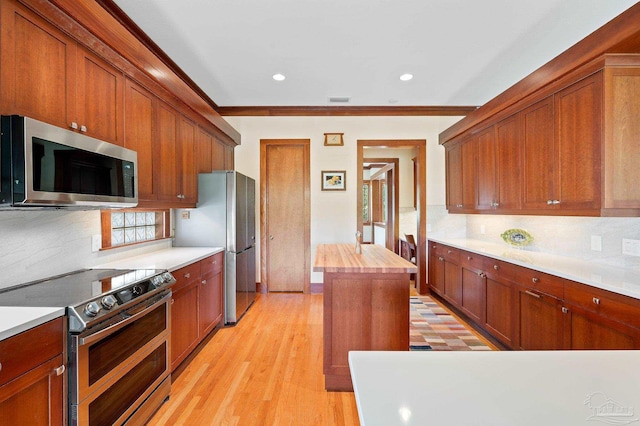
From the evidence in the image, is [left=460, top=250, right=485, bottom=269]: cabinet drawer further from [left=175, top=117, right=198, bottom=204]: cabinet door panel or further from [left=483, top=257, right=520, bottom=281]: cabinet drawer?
[left=175, top=117, right=198, bottom=204]: cabinet door panel

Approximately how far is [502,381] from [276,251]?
415cm

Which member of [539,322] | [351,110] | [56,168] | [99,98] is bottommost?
[539,322]

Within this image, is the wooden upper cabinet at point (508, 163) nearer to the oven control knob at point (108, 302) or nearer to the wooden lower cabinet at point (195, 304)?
the wooden lower cabinet at point (195, 304)

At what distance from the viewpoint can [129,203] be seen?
205 cm

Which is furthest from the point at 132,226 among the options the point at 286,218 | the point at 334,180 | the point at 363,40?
the point at 334,180

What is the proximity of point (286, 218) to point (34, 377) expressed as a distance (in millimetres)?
3614

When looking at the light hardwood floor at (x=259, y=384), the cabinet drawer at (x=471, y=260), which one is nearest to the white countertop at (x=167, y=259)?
the light hardwood floor at (x=259, y=384)

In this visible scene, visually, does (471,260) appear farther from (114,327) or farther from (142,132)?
(142,132)

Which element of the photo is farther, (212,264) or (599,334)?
(212,264)

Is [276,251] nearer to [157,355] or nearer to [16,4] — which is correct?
[157,355]

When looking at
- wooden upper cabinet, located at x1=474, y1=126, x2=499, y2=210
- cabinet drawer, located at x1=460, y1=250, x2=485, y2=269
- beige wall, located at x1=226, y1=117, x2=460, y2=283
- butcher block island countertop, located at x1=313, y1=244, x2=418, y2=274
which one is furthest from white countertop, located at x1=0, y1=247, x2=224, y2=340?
wooden upper cabinet, located at x1=474, y1=126, x2=499, y2=210

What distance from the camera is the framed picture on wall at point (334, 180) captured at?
4.64m

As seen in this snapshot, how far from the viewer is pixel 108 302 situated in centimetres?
151

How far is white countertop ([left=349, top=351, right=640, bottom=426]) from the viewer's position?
1.88ft
